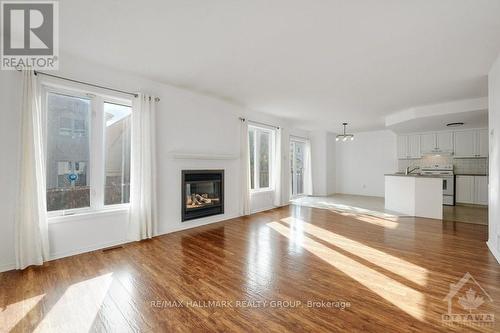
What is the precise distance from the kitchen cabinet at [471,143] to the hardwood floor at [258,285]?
14.3 ft

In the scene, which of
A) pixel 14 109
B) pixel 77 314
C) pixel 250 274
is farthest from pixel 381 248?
pixel 14 109

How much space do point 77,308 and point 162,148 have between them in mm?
2818

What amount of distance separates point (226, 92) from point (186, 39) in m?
2.06

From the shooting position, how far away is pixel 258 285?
247 cm

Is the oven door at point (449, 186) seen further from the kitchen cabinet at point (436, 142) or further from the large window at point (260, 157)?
the large window at point (260, 157)

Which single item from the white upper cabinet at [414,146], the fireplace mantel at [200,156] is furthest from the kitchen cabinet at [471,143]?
the fireplace mantel at [200,156]

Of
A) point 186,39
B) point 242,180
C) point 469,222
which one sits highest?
point 186,39

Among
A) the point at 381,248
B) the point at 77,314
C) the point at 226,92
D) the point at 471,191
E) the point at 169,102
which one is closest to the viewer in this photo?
the point at 77,314

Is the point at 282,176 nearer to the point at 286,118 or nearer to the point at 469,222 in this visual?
the point at 286,118

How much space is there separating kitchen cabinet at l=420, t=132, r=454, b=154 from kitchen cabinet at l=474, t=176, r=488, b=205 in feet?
3.70

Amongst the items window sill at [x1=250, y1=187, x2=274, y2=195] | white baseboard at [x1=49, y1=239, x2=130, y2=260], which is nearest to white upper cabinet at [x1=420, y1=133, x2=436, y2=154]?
window sill at [x1=250, y1=187, x2=274, y2=195]

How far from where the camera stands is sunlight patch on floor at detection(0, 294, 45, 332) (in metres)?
1.87

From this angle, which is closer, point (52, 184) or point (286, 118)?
point (52, 184)

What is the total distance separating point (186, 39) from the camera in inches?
111
